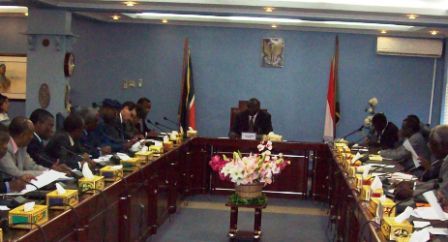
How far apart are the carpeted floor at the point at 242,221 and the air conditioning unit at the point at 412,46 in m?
3.35

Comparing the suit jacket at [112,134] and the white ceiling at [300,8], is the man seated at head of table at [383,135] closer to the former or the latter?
the white ceiling at [300,8]

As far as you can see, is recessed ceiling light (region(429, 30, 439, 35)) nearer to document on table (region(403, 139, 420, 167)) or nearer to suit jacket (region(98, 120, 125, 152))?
document on table (region(403, 139, 420, 167))

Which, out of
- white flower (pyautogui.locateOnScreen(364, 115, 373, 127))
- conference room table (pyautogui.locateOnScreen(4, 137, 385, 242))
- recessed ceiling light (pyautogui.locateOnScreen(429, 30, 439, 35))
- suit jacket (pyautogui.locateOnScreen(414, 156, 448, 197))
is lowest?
conference room table (pyautogui.locateOnScreen(4, 137, 385, 242))

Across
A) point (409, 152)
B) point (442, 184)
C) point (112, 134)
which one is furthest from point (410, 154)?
point (112, 134)

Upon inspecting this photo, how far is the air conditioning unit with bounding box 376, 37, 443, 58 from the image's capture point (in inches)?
331

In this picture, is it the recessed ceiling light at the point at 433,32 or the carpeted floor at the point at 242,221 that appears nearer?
the carpeted floor at the point at 242,221

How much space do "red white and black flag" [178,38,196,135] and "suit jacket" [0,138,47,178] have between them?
4.23 meters

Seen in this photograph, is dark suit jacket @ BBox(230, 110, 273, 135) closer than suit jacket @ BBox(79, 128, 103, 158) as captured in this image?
No

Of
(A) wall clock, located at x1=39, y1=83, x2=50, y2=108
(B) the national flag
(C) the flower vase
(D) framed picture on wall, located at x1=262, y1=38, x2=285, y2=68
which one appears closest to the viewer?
(C) the flower vase

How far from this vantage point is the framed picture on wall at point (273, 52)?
28.3ft

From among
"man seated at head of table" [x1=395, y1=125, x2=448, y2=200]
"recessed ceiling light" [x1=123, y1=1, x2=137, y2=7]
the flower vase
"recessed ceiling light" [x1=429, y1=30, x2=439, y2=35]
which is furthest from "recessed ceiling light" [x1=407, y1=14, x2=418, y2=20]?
"recessed ceiling light" [x1=123, y1=1, x2=137, y2=7]

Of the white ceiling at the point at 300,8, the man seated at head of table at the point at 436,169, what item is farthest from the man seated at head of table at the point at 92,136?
the man seated at head of table at the point at 436,169

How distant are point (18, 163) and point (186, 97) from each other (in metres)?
4.58

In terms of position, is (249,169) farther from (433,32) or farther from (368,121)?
(433,32)
